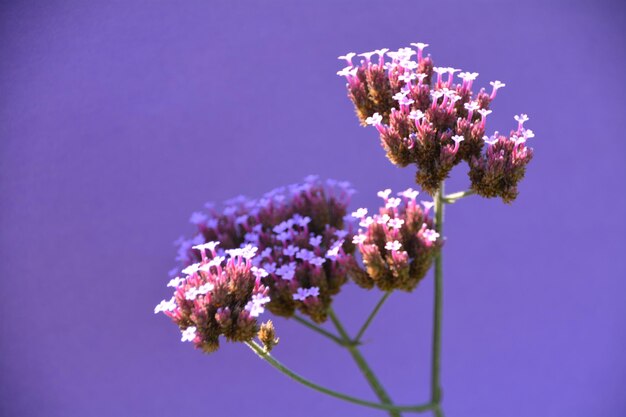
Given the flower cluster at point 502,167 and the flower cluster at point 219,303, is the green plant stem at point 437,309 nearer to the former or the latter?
the flower cluster at point 502,167

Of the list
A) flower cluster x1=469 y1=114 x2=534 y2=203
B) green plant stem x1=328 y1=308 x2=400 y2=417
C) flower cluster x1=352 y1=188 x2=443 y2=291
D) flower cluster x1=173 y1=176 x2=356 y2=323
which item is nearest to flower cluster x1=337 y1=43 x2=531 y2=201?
flower cluster x1=469 y1=114 x2=534 y2=203

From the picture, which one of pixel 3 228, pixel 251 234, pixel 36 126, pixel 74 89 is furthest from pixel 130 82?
pixel 251 234

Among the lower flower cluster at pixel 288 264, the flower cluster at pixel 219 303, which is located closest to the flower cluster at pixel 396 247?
the lower flower cluster at pixel 288 264

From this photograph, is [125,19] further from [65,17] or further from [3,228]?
[3,228]

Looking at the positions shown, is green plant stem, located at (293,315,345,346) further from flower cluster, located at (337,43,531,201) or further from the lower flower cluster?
flower cluster, located at (337,43,531,201)

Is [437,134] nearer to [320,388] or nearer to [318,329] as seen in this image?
[318,329]

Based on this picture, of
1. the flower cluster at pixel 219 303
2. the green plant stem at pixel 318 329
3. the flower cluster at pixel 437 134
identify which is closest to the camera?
the flower cluster at pixel 219 303

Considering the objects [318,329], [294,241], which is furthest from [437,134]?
[318,329]

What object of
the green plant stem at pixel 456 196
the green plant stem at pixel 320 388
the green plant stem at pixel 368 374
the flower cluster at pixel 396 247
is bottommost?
the green plant stem at pixel 320 388
